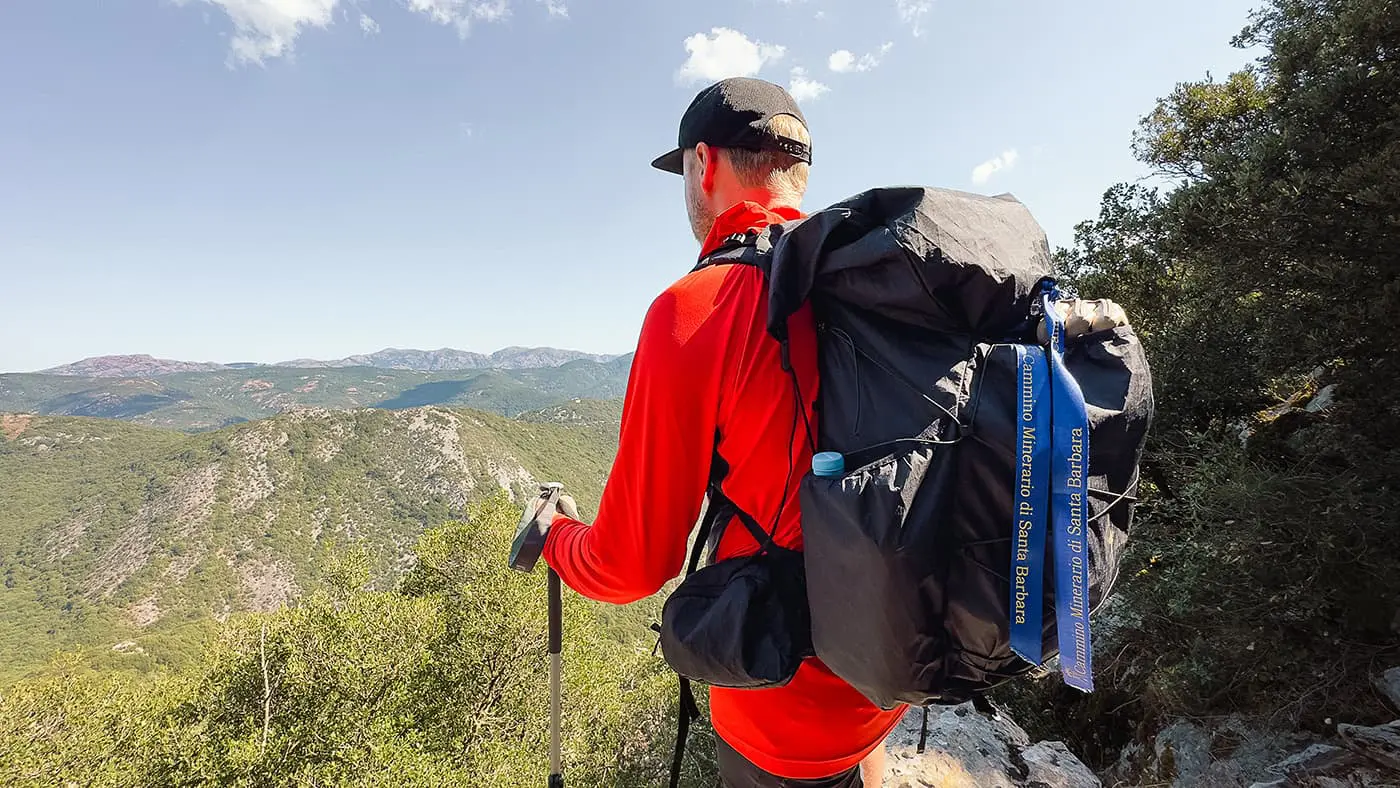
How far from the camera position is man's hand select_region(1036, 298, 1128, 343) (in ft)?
4.60

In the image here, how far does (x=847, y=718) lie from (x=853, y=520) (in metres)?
Result: 0.87

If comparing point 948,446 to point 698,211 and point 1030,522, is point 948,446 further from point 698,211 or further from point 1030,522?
point 698,211

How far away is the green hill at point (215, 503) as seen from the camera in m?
106

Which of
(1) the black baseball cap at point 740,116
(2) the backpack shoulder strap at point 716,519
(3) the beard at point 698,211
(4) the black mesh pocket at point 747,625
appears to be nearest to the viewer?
(4) the black mesh pocket at point 747,625

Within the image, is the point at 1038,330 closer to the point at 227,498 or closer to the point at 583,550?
the point at 583,550

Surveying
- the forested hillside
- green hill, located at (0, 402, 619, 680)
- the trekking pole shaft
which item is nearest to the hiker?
the trekking pole shaft

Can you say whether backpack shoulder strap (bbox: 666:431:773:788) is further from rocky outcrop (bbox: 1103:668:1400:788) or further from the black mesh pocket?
rocky outcrop (bbox: 1103:668:1400:788)

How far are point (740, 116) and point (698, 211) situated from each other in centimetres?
33

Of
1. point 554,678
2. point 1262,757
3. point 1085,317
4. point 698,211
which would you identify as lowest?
point 1262,757

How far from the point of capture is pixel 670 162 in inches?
89.7

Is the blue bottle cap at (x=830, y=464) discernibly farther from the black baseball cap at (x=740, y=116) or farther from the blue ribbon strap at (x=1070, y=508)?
the black baseball cap at (x=740, y=116)

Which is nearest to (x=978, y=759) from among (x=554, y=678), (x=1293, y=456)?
(x=554, y=678)

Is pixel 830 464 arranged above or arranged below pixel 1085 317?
below

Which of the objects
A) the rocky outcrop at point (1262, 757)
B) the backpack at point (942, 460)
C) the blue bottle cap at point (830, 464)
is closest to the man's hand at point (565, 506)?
the backpack at point (942, 460)
